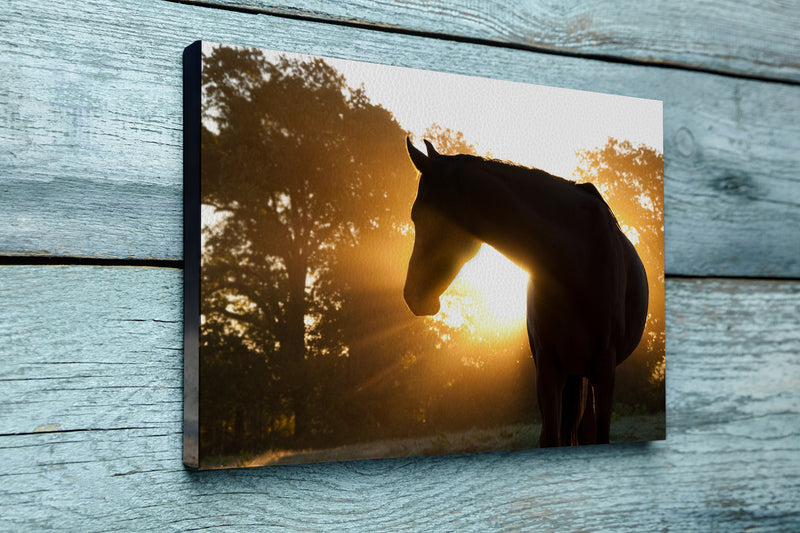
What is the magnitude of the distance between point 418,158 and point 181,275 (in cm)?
20

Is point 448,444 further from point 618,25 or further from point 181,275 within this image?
point 618,25

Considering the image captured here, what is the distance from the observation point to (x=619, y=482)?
22.9 inches

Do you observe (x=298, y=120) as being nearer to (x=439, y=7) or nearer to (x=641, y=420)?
(x=439, y=7)

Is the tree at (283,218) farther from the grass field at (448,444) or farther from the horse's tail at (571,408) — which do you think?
the horse's tail at (571,408)

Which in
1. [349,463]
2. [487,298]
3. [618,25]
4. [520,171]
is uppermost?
[618,25]

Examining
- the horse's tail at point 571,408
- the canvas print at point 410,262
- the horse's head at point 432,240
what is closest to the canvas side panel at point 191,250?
the canvas print at point 410,262

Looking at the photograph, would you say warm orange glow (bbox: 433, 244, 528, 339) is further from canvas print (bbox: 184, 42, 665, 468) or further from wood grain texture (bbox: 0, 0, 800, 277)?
wood grain texture (bbox: 0, 0, 800, 277)

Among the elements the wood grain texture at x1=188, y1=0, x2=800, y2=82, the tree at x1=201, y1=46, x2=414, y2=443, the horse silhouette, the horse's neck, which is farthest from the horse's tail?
the wood grain texture at x1=188, y1=0, x2=800, y2=82

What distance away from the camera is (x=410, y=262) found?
500 mm

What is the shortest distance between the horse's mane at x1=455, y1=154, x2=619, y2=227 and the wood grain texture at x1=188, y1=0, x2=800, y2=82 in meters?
0.12

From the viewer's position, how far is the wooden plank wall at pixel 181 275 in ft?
1.40

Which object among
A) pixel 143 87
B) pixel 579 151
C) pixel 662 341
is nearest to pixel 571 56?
pixel 579 151

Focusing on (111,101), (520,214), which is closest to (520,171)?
(520,214)

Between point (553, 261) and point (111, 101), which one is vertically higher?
point (111, 101)
